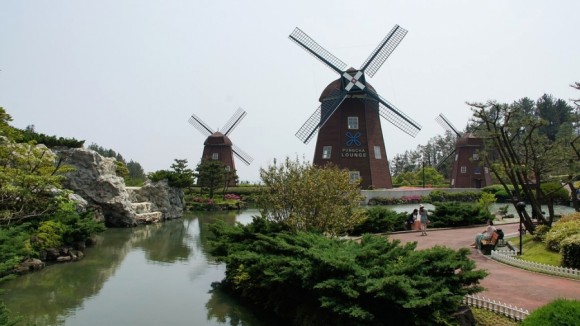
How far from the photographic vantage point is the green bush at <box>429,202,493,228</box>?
2134 cm

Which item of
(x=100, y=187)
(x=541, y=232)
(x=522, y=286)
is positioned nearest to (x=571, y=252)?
(x=522, y=286)

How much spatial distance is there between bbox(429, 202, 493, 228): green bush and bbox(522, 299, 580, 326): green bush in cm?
1598

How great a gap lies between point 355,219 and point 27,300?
373 inches

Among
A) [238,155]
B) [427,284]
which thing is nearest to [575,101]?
[427,284]

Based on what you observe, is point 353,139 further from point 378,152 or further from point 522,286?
point 522,286

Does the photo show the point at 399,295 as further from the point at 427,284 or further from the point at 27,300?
the point at 27,300

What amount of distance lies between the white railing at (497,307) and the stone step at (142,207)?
26532mm

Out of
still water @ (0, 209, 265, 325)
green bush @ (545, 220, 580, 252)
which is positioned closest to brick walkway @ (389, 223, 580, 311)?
green bush @ (545, 220, 580, 252)

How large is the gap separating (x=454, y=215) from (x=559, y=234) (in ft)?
26.5

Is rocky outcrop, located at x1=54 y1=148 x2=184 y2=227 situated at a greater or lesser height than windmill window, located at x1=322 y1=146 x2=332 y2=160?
lesser

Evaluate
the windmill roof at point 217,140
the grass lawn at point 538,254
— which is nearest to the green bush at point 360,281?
the grass lawn at point 538,254

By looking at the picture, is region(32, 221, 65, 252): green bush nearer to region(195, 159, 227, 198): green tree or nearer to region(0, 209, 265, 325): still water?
region(0, 209, 265, 325): still water

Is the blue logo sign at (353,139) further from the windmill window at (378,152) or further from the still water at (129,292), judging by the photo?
the still water at (129,292)

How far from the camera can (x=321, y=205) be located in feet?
44.0
